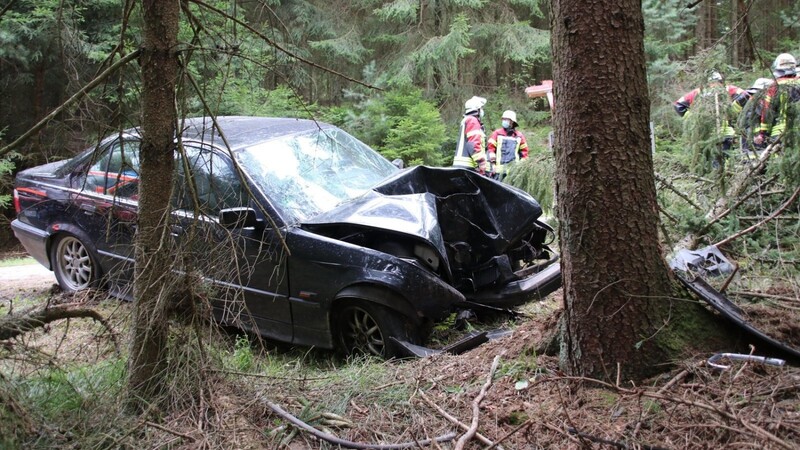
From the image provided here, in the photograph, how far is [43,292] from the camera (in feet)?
20.5

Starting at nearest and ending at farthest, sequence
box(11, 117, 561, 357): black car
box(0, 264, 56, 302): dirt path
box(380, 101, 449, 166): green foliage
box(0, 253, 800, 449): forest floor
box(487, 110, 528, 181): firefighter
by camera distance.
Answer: box(0, 253, 800, 449): forest floor → box(11, 117, 561, 357): black car → box(0, 264, 56, 302): dirt path → box(487, 110, 528, 181): firefighter → box(380, 101, 449, 166): green foliage

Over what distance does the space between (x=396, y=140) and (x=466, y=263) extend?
25.6 feet

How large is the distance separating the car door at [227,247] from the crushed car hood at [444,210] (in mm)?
472

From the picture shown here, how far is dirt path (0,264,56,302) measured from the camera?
6.32 meters

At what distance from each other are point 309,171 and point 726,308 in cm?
344

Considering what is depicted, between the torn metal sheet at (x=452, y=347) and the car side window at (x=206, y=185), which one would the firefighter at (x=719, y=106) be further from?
the car side window at (x=206, y=185)

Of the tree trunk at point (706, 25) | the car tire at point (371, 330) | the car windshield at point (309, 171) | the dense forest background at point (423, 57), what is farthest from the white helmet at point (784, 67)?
the tree trunk at point (706, 25)

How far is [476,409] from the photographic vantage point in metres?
2.80

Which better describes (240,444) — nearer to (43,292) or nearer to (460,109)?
(43,292)

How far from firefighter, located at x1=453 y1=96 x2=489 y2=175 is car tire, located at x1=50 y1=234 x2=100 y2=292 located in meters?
5.11

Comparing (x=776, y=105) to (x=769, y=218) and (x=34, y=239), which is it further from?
(x=34, y=239)

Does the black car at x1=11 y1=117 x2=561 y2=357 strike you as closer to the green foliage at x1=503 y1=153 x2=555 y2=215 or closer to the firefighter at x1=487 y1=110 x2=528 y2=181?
the green foliage at x1=503 y1=153 x2=555 y2=215

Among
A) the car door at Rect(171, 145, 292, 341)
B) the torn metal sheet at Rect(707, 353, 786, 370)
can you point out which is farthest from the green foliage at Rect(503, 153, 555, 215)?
the torn metal sheet at Rect(707, 353, 786, 370)

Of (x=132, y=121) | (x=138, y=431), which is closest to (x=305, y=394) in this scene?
(x=138, y=431)
